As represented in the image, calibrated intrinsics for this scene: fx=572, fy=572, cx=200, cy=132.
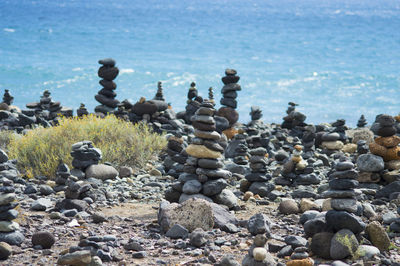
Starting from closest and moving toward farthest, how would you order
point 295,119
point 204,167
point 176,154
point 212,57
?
point 204,167
point 176,154
point 295,119
point 212,57

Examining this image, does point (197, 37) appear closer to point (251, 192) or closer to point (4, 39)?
point (4, 39)

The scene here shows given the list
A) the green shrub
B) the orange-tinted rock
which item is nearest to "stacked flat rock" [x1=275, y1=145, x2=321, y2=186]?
the orange-tinted rock

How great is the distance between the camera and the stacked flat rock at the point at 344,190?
6789 millimetres

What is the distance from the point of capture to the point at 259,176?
397 inches

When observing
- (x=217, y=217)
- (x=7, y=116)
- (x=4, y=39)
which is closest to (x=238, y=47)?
(x=4, y=39)

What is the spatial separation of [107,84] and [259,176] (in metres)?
7.93

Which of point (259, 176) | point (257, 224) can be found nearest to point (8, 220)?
point (257, 224)

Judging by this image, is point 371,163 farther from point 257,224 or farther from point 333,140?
point 333,140

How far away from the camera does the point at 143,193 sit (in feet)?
32.9

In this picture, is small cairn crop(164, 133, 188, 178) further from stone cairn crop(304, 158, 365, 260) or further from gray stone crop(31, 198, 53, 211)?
stone cairn crop(304, 158, 365, 260)

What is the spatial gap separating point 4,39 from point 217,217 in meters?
44.2

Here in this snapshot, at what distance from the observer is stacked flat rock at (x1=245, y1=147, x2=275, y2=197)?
1000 cm

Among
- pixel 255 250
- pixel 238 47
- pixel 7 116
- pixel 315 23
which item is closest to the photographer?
pixel 255 250

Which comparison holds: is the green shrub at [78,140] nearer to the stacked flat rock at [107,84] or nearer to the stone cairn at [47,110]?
the stacked flat rock at [107,84]
